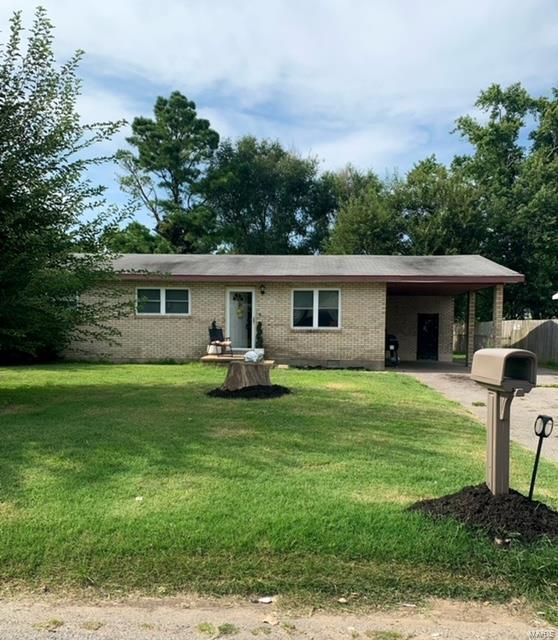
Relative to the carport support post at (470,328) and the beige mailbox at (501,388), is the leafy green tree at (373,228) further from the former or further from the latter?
the beige mailbox at (501,388)

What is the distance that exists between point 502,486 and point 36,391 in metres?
8.52

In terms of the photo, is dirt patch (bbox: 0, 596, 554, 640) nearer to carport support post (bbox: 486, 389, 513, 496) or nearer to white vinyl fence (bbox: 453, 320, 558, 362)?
carport support post (bbox: 486, 389, 513, 496)

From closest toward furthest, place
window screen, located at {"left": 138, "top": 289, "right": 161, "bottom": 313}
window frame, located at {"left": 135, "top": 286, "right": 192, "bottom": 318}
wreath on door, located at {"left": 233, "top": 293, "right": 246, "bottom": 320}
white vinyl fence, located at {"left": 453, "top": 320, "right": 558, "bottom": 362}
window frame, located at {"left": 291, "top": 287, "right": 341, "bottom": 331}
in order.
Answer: window frame, located at {"left": 291, "top": 287, "right": 341, "bottom": 331}
window frame, located at {"left": 135, "top": 286, "right": 192, "bottom": 318}
window screen, located at {"left": 138, "top": 289, "right": 161, "bottom": 313}
wreath on door, located at {"left": 233, "top": 293, "right": 246, "bottom": 320}
white vinyl fence, located at {"left": 453, "top": 320, "right": 558, "bottom": 362}

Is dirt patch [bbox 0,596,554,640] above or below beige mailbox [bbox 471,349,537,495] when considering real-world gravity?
below

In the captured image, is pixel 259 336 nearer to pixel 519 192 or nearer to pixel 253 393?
pixel 253 393

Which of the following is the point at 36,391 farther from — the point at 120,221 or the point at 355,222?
the point at 355,222

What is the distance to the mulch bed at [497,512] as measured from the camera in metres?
3.46

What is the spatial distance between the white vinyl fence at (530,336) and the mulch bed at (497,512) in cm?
1319

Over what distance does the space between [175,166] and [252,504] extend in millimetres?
33972

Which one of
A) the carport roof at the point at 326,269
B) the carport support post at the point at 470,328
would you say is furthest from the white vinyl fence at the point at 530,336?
the carport roof at the point at 326,269

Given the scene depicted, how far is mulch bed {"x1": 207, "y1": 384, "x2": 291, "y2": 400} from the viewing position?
9.02 metres

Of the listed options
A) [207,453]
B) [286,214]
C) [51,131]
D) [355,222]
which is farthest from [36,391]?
[286,214]

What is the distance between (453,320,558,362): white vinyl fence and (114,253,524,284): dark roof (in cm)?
233

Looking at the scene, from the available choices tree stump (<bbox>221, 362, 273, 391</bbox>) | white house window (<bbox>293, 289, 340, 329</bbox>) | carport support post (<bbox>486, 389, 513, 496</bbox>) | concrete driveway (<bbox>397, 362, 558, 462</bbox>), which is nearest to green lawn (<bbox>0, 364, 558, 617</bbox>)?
carport support post (<bbox>486, 389, 513, 496</bbox>)
